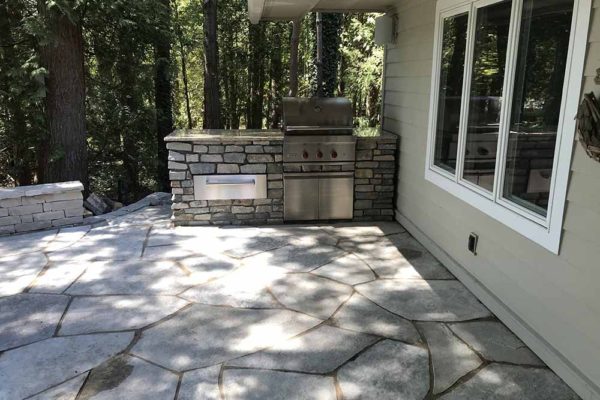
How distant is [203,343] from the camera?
2.54 metres

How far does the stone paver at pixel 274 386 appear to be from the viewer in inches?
83.6

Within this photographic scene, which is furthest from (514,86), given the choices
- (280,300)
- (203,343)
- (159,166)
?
(159,166)

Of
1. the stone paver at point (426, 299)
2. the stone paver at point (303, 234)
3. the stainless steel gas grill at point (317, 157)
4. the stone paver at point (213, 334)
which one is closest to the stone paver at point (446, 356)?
the stone paver at point (426, 299)

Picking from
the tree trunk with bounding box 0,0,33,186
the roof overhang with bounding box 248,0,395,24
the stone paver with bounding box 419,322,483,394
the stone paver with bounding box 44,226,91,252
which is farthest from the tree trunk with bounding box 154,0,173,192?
the stone paver with bounding box 419,322,483,394

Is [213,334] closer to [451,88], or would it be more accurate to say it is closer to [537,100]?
[537,100]

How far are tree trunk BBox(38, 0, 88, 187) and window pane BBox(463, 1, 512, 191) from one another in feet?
13.6

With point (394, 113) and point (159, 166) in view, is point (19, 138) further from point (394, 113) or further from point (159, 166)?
point (394, 113)

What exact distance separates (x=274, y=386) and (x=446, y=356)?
2.95 ft

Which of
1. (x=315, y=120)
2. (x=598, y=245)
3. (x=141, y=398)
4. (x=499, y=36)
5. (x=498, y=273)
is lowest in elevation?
(x=141, y=398)

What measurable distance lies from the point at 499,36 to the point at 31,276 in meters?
3.47

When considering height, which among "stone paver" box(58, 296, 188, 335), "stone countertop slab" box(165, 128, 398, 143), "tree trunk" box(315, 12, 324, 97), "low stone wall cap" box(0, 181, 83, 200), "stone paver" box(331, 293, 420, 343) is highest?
"tree trunk" box(315, 12, 324, 97)

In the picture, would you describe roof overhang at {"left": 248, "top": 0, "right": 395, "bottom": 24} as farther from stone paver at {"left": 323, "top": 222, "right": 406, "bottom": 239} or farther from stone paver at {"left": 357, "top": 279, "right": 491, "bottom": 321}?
stone paver at {"left": 357, "top": 279, "right": 491, "bottom": 321}

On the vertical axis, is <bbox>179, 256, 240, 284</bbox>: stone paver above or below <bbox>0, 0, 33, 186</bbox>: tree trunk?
below

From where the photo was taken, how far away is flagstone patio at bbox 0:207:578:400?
2.21m
